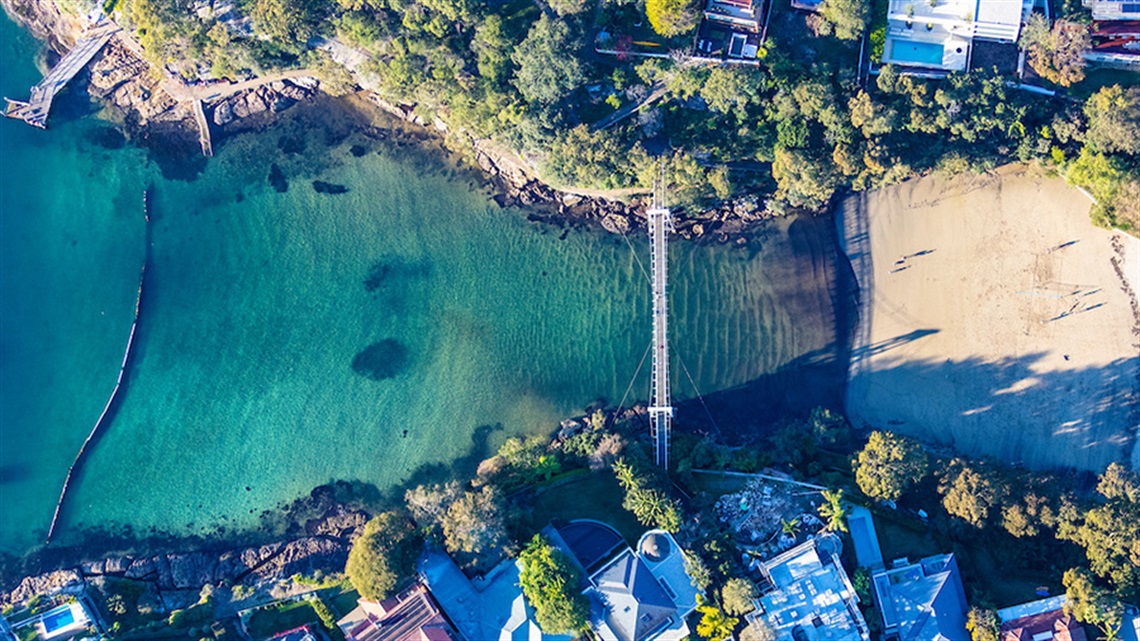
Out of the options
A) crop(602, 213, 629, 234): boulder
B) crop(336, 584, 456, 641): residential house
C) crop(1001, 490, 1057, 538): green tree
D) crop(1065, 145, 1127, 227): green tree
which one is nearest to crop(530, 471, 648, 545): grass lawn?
crop(336, 584, 456, 641): residential house

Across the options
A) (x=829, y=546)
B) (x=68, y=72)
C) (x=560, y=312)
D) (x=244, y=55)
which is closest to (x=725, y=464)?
(x=829, y=546)

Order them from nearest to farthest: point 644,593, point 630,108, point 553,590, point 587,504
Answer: point 553,590 < point 644,593 < point 587,504 < point 630,108

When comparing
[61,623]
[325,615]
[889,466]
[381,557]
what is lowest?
[61,623]

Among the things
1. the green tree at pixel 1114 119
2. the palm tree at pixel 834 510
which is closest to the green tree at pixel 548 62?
the palm tree at pixel 834 510

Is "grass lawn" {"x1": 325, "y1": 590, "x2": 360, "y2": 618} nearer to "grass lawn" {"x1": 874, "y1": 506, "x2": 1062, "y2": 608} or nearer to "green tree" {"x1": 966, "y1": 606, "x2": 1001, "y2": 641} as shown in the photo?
"grass lawn" {"x1": 874, "y1": 506, "x2": 1062, "y2": 608}

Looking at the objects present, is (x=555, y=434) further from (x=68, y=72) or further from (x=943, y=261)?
(x=68, y=72)

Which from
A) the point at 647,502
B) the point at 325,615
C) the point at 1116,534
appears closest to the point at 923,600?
the point at 1116,534

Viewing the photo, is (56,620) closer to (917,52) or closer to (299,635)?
(299,635)
